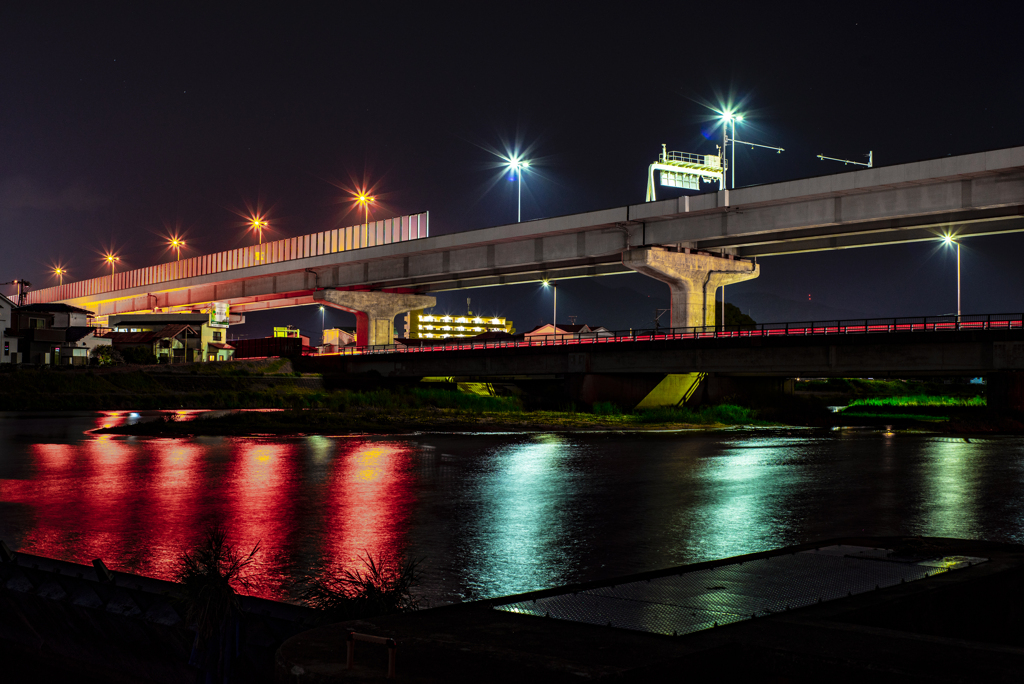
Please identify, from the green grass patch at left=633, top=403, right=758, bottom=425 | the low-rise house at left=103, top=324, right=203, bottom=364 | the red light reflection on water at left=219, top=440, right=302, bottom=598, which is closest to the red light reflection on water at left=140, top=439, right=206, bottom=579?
the red light reflection on water at left=219, top=440, right=302, bottom=598

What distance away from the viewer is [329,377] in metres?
72.8

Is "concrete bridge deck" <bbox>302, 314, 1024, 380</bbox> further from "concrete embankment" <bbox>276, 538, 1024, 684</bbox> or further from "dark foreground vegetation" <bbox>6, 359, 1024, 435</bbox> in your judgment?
"concrete embankment" <bbox>276, 538, 1024, 684</bbox>

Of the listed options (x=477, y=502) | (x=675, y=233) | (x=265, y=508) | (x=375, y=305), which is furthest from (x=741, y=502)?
(x=375, y=305)

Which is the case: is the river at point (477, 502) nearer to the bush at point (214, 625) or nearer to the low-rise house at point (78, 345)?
the bush at point (214, 625)

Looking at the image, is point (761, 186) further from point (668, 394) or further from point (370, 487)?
point (370, 487)

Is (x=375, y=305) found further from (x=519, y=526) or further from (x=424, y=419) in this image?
(x=519, y=526)

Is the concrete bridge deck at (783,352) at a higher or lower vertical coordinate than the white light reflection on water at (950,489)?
higher

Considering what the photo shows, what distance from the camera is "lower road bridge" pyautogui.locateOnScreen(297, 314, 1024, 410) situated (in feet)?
145

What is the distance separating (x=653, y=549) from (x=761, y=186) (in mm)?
45572

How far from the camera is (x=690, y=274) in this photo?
60.9 metres

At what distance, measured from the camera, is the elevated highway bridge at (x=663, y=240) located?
4769cm

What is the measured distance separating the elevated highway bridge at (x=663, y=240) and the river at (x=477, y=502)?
21.4m

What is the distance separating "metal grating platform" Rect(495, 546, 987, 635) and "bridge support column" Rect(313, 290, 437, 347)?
7872 centimetres

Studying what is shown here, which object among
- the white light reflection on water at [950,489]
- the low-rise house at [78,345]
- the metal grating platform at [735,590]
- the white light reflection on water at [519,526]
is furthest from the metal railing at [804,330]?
the low-rise house at [78,345]
